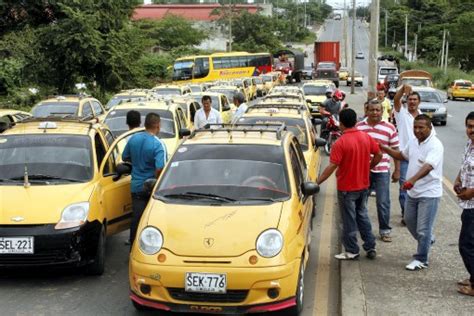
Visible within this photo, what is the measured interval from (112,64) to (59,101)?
477 inches

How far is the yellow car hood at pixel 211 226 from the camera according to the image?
557 cm

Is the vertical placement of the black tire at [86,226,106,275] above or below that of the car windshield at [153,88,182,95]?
below

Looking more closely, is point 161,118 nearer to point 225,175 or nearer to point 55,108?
point 55,108

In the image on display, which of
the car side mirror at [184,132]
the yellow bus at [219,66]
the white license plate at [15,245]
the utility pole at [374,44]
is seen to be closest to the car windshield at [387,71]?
the yellow bus at [219,66]

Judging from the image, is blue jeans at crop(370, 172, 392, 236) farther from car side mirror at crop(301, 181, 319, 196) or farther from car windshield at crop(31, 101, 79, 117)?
car windshield at crop(31, 101, 79, 117)

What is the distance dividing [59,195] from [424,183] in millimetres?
4034

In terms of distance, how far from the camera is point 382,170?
8359 mm

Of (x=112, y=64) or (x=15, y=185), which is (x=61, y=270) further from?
(x=112, y=64)

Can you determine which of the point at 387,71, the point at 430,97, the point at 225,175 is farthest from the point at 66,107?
the point at 387,71

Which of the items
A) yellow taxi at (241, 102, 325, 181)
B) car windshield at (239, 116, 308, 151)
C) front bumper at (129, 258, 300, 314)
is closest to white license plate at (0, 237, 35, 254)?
front bumper at (129, 258, 300, 314)

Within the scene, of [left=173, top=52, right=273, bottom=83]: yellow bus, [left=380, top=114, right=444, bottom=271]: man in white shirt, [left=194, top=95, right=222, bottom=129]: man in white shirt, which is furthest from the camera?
[left=173, top=52, right=273, bottom=83]: yellow bus

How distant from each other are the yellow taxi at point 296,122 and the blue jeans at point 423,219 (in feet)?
9.92

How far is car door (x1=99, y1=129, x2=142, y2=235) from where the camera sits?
770cm

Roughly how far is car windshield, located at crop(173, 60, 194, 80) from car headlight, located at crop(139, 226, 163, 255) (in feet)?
137
